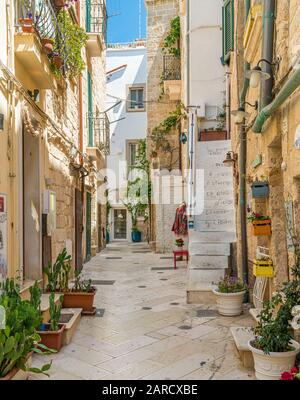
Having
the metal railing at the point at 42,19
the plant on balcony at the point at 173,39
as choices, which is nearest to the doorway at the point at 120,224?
the plant on balcony at the point at 173,39

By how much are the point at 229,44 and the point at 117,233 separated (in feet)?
50.5

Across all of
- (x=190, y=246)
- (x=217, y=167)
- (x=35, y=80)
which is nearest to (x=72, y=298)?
(x=190, y=246)

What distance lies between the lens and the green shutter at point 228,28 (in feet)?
28.7

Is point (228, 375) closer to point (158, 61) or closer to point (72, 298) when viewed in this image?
point (72, 298)

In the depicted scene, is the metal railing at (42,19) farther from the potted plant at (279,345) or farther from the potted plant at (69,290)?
the potted plant at (279,345)

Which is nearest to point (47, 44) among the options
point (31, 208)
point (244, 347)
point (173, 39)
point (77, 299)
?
point (31, 208)

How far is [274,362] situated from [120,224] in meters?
20.0

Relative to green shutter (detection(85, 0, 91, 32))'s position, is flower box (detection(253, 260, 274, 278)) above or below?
below

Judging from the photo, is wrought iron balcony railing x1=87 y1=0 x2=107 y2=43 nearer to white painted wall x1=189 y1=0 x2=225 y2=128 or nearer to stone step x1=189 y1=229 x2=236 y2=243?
white painted wall x1=189 y1=0 x2=225 y2=128

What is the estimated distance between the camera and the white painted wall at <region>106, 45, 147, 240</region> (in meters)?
22.7

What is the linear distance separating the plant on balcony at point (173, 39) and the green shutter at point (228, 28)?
Result: 617 centimetres

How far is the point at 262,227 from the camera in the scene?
5.14 metres

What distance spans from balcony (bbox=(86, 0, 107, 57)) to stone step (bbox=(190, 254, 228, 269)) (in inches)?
258

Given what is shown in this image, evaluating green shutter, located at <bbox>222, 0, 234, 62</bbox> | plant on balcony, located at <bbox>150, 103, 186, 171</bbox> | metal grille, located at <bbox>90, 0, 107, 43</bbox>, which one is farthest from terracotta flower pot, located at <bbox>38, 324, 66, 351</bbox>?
plant on balcony, located at <bbox>150, 103, 186, 171</bbox>
